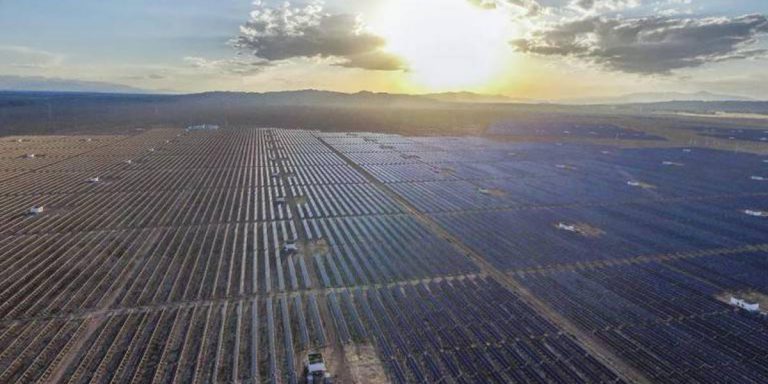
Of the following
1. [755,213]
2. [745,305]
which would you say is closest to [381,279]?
[745,305]

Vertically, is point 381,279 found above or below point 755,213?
above

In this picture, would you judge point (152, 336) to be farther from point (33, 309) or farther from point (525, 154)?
point (525, 154)

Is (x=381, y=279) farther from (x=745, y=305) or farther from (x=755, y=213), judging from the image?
(x=755, y=213)

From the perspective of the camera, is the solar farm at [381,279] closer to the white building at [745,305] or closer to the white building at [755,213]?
the white building at [745,305]

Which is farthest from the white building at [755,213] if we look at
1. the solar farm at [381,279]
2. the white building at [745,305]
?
the white building at [745,305]

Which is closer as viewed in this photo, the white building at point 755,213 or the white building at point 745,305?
the white building at point 745,305

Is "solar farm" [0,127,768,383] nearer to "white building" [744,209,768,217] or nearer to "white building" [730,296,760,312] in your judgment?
"white building" [730,296,760,312]

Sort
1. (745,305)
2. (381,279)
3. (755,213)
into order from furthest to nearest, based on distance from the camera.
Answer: (755,213) < (381,279) < (745,305)

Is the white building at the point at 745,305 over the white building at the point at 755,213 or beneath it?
beneath

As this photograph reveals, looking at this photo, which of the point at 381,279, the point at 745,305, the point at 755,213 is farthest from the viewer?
the point at 755,213
